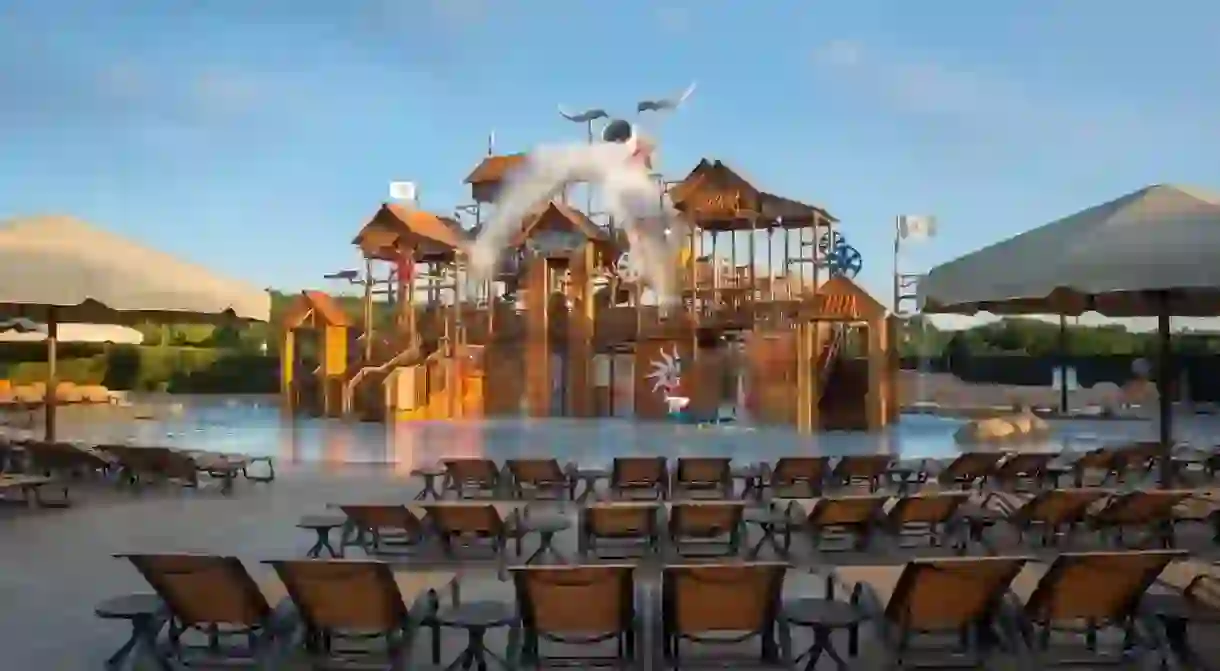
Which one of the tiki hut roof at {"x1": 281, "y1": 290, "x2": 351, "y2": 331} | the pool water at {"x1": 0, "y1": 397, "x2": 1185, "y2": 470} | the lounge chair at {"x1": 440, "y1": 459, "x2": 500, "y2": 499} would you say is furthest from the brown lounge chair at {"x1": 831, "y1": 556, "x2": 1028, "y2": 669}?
the tiki hut roof at {"x1": 281, "y1": 290, "x2": 351, "y2": 331}

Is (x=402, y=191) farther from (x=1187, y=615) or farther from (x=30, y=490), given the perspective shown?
(x=1187, y=615)

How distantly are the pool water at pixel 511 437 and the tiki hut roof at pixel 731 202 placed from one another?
5943 mm

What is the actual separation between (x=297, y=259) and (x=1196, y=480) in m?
33.2

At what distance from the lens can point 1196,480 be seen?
11500 mm

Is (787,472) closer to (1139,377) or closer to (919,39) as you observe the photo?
(919,39)

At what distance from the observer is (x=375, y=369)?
27.9m

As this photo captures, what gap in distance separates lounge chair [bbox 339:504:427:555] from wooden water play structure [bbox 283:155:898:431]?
17004 millimetres

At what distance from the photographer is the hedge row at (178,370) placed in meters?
44.5

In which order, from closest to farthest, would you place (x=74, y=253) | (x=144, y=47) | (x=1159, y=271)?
(x=1159, y=271) < (x=74, y=253) < (x=144, y=47)

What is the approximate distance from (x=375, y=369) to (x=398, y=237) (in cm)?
556

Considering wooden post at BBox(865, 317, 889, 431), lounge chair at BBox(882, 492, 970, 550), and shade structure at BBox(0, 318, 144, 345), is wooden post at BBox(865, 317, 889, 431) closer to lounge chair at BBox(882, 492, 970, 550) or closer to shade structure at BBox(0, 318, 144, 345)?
shade structure at BBox(0, 318, 144, 345)

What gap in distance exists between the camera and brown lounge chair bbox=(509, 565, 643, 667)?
14.8ft

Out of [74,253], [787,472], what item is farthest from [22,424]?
[787,472]

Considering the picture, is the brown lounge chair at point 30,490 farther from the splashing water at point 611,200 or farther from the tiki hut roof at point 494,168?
the tiki hut roof at point 494,168
